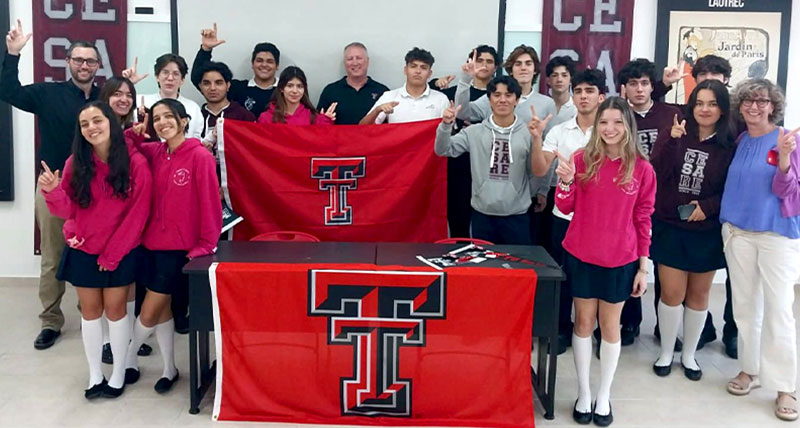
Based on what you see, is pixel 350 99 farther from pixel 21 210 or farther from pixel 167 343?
pixel 21 210

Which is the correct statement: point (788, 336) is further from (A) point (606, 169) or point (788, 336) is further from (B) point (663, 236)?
(A) point (606, 169)

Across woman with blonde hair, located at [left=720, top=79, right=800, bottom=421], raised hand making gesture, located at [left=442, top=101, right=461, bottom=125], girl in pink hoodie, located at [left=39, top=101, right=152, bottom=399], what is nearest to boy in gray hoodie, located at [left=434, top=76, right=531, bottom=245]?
raised hand making gesture, located at [left=442, top=101, right=461, bottom=125]

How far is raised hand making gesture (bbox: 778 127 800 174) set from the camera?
2.93 m

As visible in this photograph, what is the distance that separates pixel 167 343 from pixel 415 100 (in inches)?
80.7

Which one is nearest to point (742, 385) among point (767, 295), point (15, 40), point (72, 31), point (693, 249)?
point (767, 295)

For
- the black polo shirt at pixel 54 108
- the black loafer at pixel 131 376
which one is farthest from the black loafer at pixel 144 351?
the black polo shirt at pixel 54 108

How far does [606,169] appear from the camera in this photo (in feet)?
9.42

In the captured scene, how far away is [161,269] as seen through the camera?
121 inches

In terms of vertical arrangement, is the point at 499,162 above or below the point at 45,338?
above

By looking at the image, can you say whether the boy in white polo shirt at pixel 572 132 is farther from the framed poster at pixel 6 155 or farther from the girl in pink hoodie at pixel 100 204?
the framed poster at pixel 6 155

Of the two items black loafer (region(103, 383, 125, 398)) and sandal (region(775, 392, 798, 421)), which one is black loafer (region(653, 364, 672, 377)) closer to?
sandal (region(775, 392, 798, 421))

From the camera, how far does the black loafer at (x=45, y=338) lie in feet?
12.6

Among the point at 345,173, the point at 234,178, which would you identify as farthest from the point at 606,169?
the point at 234,178

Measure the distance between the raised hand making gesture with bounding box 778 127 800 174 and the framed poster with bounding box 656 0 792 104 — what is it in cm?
215
